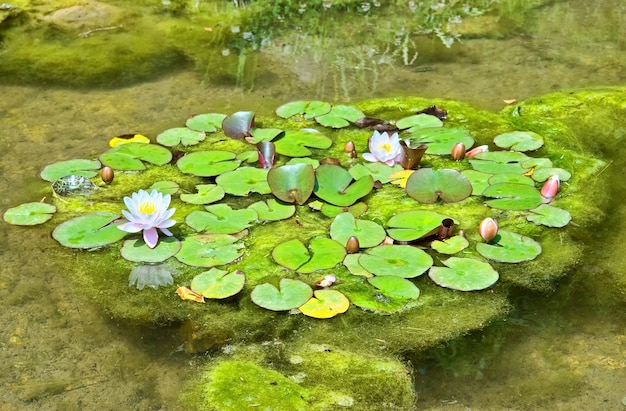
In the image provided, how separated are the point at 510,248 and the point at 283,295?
831 millimetres

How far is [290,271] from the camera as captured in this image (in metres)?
2.42

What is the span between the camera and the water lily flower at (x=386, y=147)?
9.73ft

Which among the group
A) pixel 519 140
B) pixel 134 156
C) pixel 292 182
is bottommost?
pixel 134 156

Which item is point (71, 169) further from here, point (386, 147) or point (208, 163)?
point (386, 147)

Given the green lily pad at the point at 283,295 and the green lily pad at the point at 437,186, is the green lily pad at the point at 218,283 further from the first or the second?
the green lily pad at the point at 437,186

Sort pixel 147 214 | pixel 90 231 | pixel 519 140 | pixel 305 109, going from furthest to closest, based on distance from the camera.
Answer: pixel 305 109 → pixel 519 140 → pixel 90 231 → pixel 147 214

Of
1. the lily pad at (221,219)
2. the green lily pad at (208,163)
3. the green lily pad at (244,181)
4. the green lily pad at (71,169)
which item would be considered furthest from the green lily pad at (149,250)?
the green lily pad at (71,169)

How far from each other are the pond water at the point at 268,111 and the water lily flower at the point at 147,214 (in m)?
0.29

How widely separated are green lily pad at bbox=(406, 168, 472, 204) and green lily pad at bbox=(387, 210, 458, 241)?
12cm

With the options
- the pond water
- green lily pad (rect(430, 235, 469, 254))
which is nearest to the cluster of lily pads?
green lily pad (rect(430, 235, 469, 254))

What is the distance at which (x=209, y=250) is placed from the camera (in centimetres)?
250

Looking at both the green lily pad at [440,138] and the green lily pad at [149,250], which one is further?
the green lily pad at [440,138]

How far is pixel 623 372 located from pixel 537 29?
307 centimetres

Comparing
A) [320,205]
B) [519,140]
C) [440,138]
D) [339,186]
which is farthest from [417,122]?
[320,205]
